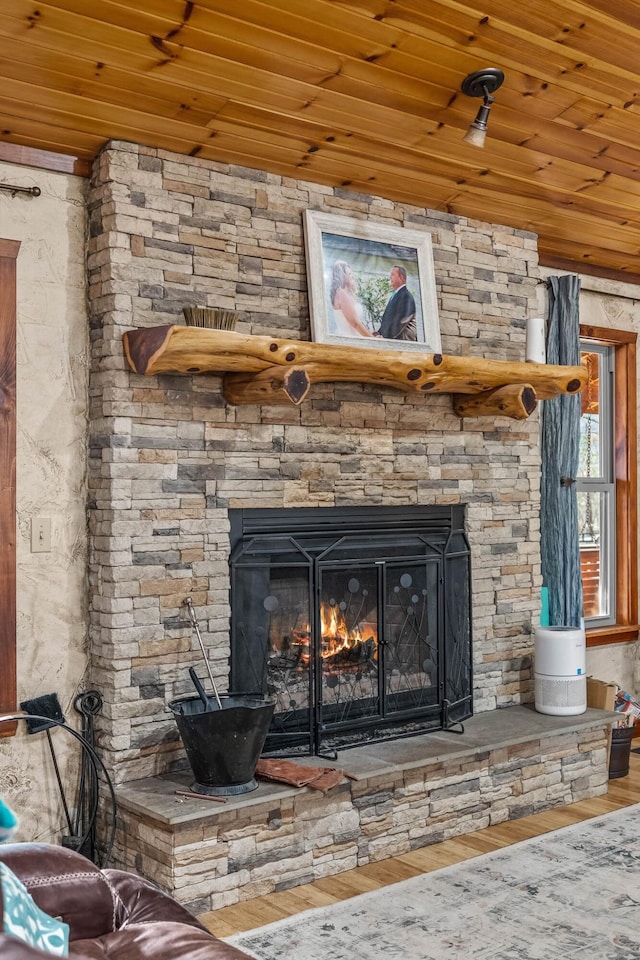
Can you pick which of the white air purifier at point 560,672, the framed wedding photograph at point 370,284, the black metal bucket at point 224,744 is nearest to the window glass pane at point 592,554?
the white air purifier at point 560,672

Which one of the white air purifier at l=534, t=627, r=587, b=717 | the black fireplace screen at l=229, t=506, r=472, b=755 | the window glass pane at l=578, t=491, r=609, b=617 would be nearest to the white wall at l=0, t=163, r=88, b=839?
the black fireplace screen at l=229, t=506, r=472, b=755

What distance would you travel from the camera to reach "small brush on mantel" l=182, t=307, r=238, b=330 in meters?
3.39

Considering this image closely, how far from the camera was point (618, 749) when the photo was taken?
4645 millimetres

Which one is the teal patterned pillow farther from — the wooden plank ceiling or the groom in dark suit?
the groom in dark suit

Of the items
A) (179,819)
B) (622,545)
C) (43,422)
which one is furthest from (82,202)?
(622,545)

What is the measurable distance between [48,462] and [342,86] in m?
1.66

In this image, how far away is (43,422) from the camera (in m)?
3.43

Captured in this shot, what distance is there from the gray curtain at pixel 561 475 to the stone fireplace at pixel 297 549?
0.87 feet

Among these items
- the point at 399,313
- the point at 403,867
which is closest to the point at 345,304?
the point at 399,313

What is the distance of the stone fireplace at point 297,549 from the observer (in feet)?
11.1

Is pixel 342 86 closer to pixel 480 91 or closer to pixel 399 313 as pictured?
pixel 480 91

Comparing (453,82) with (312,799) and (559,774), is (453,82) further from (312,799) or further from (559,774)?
(559,774)

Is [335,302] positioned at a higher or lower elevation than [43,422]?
higher

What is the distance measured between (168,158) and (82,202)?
0.36 metres
